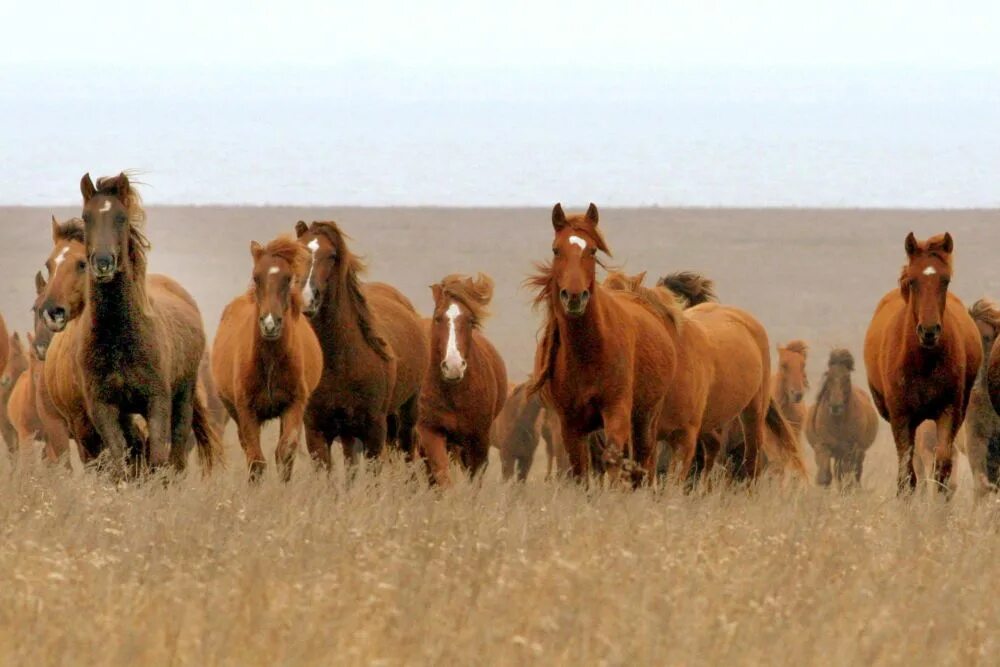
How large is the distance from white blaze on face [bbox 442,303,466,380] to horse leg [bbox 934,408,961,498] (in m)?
2.84

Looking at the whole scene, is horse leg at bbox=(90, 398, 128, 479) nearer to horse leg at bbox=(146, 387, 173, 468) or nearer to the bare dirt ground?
horse leg at bbox=(146, 387, 173, 468)

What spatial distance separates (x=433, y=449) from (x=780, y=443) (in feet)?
11.7

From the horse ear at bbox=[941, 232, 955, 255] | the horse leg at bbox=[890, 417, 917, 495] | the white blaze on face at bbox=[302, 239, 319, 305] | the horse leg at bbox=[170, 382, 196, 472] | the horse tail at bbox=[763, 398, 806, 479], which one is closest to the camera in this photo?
the horse ear at bbox=[941, 232, 955, 255]

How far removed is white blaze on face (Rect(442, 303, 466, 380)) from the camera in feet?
33.8

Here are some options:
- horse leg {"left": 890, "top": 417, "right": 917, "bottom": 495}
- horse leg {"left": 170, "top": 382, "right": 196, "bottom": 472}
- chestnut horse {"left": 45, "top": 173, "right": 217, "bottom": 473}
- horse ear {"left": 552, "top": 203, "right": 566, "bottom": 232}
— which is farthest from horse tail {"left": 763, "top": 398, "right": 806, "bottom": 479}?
chestnut horse {"left": 45, "top": 173, "right": 217, "bottom": 473}

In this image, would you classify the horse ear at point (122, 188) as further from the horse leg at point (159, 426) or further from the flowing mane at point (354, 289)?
the flowing mane at point (354, 289)

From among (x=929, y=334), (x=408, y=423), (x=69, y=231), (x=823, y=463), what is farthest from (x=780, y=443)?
(x=69, y=231)

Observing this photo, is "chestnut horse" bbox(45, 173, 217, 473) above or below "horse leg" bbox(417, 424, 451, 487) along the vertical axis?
above

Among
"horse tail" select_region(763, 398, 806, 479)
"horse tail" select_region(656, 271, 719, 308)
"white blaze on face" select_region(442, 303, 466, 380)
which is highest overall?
"horse tail" select_region(656, 271, 719, 308)

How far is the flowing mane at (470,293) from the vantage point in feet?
35.0

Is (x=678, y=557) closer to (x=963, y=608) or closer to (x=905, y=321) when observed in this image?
(x=963, y=608)

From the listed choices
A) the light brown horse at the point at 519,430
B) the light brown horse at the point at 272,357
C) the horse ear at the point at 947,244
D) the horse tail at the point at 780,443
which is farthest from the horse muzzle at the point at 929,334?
the light brown horse at the point at 519,430

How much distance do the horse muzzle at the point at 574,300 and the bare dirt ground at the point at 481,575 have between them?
951mm

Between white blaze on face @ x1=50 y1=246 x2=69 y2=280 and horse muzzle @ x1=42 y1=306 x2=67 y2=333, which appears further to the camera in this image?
white blaze on face @ x1=50 y1=246 x2=69 y2=280
